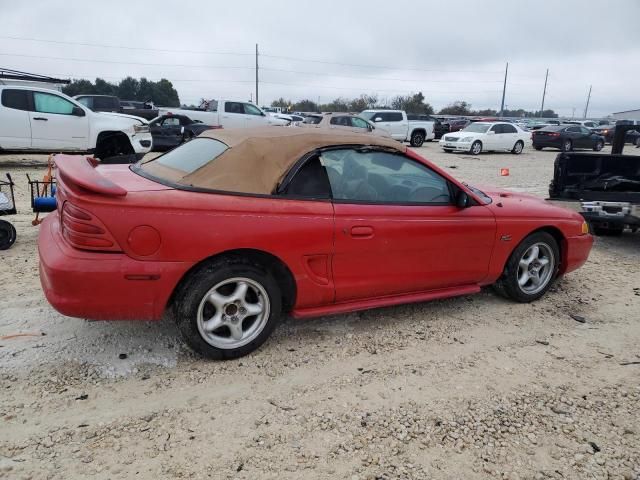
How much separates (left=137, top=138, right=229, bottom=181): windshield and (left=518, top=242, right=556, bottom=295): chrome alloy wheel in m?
2.72

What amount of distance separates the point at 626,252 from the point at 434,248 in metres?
3.95

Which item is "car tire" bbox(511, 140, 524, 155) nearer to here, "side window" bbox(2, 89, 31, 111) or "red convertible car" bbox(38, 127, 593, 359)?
"side window" bbox(2, 89, 31, 111)

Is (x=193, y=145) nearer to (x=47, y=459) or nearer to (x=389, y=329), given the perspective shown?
(x=389, y=329)

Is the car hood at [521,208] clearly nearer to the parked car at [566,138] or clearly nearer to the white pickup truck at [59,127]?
the white pickup truck at [59,127]

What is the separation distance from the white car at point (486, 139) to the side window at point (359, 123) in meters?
3.61

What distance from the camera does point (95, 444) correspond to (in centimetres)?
229

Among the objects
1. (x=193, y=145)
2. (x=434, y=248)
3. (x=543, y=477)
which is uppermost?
(x=193, y=145)

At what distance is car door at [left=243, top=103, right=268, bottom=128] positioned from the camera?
61.8ft

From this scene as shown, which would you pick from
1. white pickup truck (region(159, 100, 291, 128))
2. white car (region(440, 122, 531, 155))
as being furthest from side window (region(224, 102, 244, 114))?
white car (region(440, 122, 531, 155))

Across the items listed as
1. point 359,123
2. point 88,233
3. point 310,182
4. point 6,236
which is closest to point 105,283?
point 88,233

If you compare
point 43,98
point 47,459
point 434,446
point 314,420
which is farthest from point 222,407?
point 43,98

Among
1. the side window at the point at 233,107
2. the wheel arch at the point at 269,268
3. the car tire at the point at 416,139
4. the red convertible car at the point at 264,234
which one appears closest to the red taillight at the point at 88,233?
the red convertible car at the point at 264,234

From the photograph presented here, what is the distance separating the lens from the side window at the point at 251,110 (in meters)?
19.1

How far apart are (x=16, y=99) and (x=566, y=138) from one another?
24.3 m
